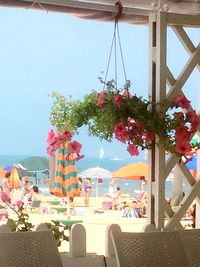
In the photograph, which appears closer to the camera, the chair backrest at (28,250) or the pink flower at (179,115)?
the chair backrest at (28,250)

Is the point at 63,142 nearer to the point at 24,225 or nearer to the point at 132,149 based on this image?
the point at 132,149

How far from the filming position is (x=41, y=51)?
125 ft

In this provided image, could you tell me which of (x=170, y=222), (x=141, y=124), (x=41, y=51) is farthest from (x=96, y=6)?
(x=41, y=51)

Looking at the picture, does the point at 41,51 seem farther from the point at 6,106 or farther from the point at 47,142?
the point at 47,142

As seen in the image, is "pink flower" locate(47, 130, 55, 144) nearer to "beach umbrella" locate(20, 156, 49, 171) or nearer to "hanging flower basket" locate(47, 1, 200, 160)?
"hanging flower basket" locate(47, 1, 200, 160)

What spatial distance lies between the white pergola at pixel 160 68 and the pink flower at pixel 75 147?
439 mm

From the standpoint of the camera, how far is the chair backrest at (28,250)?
8.39ft

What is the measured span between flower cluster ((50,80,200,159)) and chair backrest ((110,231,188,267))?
717 millimetres

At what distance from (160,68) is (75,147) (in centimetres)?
66

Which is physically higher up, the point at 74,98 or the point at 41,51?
the point at 41,51

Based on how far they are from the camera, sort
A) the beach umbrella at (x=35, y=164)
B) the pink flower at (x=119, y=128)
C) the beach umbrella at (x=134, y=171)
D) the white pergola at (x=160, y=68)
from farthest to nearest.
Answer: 1. the beach umbrella at (x=35, y=164)
2. the beach umbrella at (x=134, y=171)
3. the white pergola at (x=160, y=68)
4. the pink flower at (x=119, y=128)

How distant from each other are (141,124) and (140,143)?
0.12m

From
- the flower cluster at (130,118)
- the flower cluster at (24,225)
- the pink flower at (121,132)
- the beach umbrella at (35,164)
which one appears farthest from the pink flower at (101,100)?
the beach umbrella at (35,164)

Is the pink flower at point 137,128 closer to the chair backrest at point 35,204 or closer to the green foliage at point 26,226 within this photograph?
the green foliage at point 26,226
